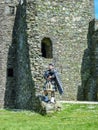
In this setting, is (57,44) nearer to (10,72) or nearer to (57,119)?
(10,72)

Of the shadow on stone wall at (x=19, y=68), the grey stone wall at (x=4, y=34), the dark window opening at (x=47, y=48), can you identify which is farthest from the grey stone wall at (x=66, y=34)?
the grey stone wall at (x=4, y=34)

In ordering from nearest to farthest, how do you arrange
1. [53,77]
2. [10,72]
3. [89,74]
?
[53,77], [89,74], [10,72]

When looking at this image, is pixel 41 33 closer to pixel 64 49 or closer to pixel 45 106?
pixel 64 49

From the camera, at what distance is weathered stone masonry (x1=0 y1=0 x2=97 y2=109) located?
3278cm

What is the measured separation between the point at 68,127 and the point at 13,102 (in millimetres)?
16222

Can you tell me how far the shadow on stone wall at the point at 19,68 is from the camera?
29.5 m

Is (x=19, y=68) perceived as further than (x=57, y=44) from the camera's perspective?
No

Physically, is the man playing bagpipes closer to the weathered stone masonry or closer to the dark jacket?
the dark jacket

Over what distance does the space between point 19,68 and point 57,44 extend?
9.85 feet

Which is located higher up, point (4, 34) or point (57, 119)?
point (4, 34)

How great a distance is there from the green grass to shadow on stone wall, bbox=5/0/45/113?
16.7 ft

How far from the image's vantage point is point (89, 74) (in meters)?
33.6

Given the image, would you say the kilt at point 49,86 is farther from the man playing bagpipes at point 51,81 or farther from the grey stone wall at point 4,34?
the grey stone wall at point 4,34

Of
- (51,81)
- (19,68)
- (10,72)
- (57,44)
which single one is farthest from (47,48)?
(51,81)
